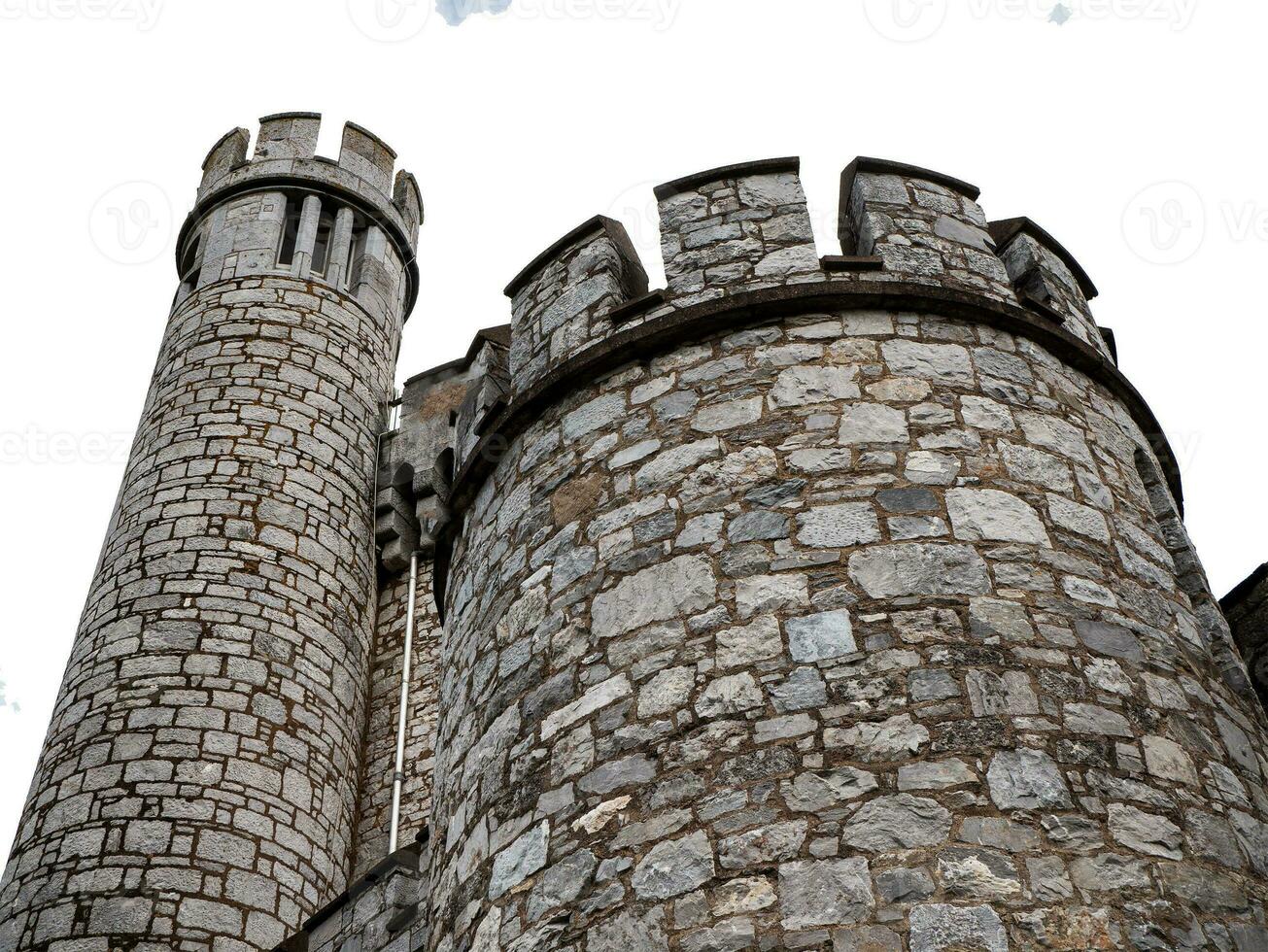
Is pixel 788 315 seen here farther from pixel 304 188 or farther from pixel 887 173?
pixel 304 188

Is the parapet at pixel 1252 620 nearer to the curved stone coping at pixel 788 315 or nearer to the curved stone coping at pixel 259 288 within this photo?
the curved stone coping at pixel 788 315

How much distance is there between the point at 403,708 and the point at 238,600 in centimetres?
140

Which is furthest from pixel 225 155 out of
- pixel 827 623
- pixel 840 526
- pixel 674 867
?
pixel 674 867

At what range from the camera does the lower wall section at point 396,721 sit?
929 centimetres

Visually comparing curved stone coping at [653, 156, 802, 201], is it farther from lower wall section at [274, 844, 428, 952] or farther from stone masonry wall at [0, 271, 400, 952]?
stone masonry wall at [0, 271, 400, 952]

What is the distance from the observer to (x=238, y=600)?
930cm

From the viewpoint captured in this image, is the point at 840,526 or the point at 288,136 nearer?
the point at 840,526

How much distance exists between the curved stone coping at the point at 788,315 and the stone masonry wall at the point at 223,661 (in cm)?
392

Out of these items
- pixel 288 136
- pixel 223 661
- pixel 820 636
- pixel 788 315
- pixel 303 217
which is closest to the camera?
pixel 820 636

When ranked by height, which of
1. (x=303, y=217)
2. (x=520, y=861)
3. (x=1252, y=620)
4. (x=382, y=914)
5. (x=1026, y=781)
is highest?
(x=303, y=217)

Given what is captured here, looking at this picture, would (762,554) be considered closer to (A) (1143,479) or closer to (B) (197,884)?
(A) (1143,479)

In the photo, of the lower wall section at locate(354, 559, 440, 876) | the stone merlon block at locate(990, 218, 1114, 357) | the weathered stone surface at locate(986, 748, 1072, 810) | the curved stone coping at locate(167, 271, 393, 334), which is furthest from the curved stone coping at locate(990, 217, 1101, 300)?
the curved stone coping at locate(167, 271, 393, 334)

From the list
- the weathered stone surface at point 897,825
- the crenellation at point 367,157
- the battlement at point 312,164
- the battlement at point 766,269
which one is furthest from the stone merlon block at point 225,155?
the weathered stone surface at point 897,825

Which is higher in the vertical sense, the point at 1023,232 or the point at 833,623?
the point at 1023,232
